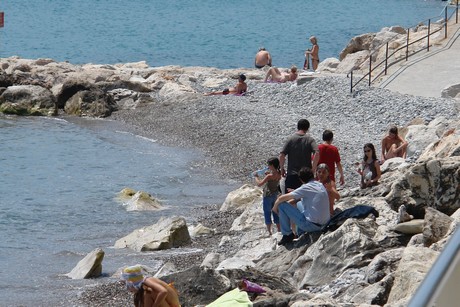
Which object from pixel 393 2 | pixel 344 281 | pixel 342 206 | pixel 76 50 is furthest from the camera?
pixel 393 2

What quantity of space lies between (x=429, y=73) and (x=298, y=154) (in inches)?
472

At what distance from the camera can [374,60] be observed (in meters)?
29.2

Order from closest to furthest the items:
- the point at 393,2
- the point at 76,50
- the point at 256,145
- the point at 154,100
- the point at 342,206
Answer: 1. the point at 342,206
2. the point at 256,145
3. the point at 154,100
4. the point at 76,50
5. the point at 393,2

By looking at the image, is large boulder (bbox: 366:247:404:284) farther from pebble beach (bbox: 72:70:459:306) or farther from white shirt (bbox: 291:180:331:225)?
pebble beach (bbox: 72:70:459:306)

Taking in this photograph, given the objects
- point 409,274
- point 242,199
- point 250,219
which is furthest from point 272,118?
point 409,274

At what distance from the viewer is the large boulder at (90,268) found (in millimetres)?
14578

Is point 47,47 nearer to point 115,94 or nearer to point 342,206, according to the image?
point 115,94

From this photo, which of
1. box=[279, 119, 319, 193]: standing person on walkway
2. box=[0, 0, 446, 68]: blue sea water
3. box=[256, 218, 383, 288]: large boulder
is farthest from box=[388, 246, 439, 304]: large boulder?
box=[0, 0, 446, 68]: blue sea water

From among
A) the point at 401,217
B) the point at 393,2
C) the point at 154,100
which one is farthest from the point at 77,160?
the point at 393,2

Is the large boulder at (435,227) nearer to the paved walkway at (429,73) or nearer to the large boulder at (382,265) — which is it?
the large boulder at (382,265)

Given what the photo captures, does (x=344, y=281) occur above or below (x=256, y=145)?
above

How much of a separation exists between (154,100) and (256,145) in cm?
837

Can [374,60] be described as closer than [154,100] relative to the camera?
Yes

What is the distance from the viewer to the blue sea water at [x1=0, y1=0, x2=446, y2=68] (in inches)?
2347
